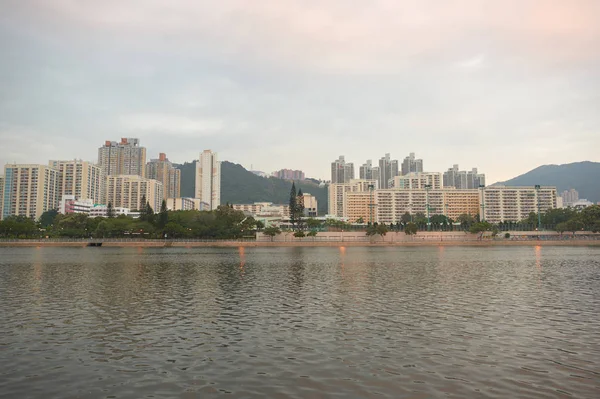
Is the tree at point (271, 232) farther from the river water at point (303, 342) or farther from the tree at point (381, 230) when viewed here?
the river water at point (303, 342)

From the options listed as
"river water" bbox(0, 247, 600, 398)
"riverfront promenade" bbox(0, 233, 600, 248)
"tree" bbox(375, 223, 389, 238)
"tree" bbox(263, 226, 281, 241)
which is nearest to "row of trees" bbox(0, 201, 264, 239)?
"riverfront promenade" bbox(0, 233, 600, 248)

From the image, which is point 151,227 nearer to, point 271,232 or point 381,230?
point 271,232

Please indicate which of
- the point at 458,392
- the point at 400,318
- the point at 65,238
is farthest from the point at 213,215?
the point at 458,392

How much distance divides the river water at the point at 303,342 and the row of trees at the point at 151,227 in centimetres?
10833

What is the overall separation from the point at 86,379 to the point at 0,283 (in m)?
30.6

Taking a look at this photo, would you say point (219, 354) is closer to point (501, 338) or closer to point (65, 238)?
point (501, 338)

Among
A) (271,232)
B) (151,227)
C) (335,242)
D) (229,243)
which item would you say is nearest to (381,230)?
(335,242)

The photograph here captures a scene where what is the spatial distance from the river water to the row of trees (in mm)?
108332

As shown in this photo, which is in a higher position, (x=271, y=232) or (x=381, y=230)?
(x=381, y=230)

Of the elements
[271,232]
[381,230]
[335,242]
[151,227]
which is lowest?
[335,242]

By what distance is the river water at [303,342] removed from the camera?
11.8 metres

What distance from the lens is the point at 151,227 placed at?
137m

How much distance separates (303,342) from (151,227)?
129 m

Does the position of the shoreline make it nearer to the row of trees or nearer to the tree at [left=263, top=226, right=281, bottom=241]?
the tree at [left=263, top=226, right=281, bottom=241]
